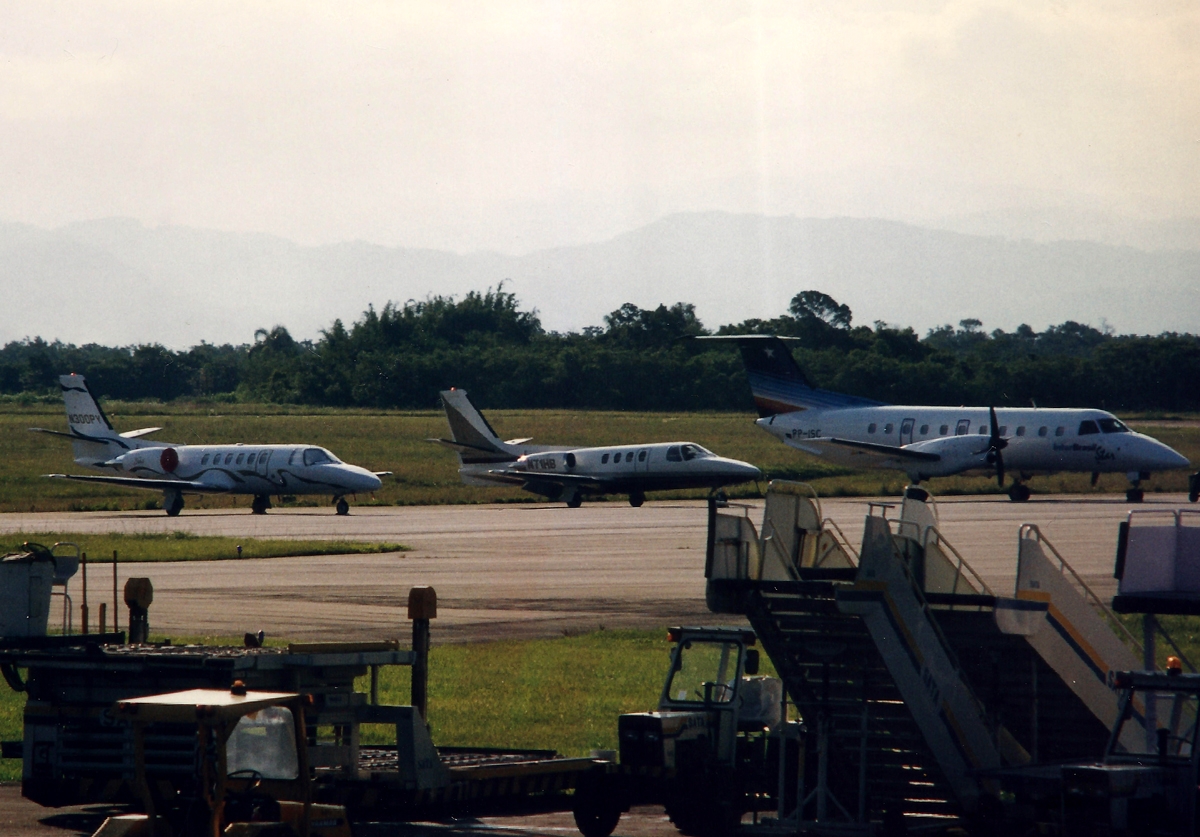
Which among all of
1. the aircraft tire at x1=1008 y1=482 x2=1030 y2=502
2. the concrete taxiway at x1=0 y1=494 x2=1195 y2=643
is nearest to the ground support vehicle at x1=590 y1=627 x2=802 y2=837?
the concrete taxiway at x1=0 y1=494 x2=1195 y2=643

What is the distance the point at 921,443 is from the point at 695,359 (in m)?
63.7

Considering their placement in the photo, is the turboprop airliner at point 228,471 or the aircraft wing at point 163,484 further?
the aircraft wing at point 163,484

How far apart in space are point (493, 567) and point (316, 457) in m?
21.2

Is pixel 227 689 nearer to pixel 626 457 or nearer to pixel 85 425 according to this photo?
pixel 626 457

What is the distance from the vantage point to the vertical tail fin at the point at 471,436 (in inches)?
2290

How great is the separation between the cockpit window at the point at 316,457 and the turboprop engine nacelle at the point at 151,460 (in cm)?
650

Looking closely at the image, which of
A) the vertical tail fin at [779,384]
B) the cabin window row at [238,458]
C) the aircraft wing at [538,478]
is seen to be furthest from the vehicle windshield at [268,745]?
the vertical tail fin at [779,384]

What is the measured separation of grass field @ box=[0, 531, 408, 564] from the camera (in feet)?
121

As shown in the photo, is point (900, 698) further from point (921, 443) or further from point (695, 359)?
point (695, 359)

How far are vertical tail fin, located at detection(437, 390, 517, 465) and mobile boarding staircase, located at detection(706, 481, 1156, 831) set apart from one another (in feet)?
152

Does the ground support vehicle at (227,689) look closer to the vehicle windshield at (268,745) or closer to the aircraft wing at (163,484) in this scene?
the vehicle windshield at (268,745)

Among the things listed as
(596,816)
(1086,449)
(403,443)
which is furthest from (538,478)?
(596,816)

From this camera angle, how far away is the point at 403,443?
99.1m

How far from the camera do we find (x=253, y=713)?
8836mm
